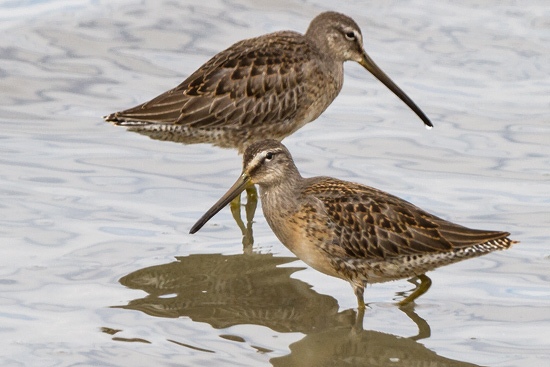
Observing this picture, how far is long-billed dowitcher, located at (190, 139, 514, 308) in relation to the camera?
20.5 ft

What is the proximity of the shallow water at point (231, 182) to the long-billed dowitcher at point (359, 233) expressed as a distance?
0.28m

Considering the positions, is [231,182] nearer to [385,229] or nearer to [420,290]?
[385,229]

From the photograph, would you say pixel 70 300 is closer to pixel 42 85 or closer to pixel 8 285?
pixel 8 285

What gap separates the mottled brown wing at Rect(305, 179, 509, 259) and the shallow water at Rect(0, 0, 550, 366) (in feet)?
1.29

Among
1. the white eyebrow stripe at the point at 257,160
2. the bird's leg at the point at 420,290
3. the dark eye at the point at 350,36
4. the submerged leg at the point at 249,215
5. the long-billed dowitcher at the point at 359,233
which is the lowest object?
the bird's leg at the point at 420,290

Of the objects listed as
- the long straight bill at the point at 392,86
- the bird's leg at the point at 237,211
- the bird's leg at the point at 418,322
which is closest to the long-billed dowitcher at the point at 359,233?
the bird's leg at the point at 418,322

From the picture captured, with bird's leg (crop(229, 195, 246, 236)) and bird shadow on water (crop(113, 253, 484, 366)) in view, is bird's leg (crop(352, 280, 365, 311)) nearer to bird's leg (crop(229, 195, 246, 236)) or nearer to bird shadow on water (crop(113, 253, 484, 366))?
bird shadow on water (crop(113, 253, 484, 366))

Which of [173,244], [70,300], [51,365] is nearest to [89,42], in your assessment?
[173,244]

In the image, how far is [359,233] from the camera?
6.29 m

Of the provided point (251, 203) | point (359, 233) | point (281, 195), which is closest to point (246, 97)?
point (251, 203)

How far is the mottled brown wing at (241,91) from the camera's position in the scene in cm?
820

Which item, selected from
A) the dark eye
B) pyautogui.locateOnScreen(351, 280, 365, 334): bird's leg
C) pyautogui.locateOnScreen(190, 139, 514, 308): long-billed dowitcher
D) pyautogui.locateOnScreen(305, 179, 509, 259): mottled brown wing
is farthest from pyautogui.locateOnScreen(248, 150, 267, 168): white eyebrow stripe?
the dark eye

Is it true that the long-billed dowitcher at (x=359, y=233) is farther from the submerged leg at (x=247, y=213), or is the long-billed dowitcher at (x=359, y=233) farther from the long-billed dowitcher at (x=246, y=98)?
the long-billed dowitcher at (x=246, y=98)

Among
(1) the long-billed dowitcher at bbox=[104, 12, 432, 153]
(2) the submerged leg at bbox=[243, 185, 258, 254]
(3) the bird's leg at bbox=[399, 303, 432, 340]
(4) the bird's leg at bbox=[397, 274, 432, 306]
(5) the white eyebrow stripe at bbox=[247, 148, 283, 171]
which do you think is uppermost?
(1) the long-billed dowitcher at bbox=[104, 12, 432, 153]
